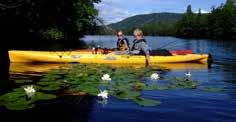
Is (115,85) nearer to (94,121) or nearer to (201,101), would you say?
(201,101)

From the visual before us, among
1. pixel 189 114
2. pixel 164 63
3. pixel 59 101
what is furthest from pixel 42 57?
pixel 189 114

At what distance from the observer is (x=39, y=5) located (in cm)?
3409

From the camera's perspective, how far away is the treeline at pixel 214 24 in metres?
125

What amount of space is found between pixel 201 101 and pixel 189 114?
5.93 ft

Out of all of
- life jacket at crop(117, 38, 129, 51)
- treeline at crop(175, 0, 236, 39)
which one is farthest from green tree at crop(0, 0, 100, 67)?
treeline at crop(175, 0, 236, 39)

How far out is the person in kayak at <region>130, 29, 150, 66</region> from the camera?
2284 cm

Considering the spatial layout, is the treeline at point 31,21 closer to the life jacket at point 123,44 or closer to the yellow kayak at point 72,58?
the yellow kayak at point 72,58

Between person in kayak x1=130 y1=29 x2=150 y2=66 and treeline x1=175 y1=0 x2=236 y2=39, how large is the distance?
9870cm

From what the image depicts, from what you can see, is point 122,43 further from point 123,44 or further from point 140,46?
point 140,46

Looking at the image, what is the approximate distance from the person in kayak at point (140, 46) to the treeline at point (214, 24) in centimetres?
9870

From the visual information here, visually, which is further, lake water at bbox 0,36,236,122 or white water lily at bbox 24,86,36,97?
white water lily at bbox 24,86,36,97

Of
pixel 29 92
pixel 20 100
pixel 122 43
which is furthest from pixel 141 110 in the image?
pixel 122 43

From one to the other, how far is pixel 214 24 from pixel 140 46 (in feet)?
369

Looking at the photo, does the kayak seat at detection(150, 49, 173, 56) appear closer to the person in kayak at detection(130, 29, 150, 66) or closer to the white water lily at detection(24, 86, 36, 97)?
the person in kayak at detection(130, 29, 150, 66)
